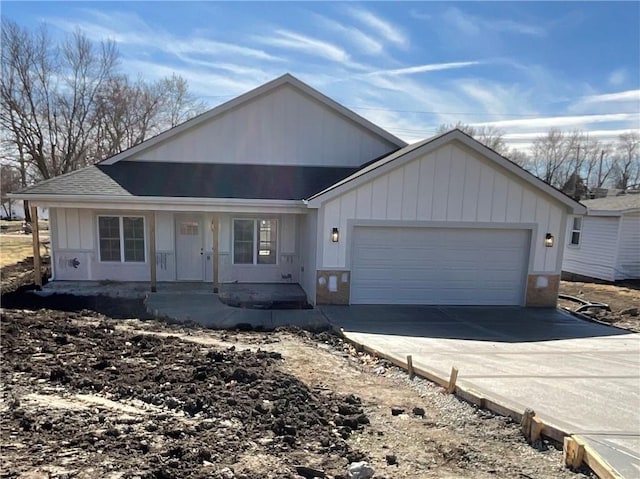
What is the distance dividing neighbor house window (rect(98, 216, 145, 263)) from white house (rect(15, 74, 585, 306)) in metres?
0.04

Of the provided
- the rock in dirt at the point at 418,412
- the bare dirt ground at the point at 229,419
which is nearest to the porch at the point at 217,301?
the bare dirt ground at the point at 229,419

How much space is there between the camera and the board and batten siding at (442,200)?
33.2 feet

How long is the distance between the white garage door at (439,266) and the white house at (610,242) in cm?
758

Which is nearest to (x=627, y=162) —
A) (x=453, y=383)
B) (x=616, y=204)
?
(x=616, y=204)

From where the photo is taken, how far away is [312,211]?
36.1ft

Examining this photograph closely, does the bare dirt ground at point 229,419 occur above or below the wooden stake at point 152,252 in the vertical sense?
below

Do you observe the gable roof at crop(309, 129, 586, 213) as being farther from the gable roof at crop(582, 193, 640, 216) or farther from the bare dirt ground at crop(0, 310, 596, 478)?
the gable roof at crop(582, 193, 640, 216)

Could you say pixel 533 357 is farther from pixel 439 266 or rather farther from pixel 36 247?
pixel 36 247

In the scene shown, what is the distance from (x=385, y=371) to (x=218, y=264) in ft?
23.0

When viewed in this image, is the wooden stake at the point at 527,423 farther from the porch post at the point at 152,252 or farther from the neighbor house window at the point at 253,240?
the porch post at the point at 152,252

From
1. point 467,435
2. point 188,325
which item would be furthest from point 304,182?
point 467,435

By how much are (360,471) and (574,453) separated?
1837 mm

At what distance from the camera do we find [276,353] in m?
6.71

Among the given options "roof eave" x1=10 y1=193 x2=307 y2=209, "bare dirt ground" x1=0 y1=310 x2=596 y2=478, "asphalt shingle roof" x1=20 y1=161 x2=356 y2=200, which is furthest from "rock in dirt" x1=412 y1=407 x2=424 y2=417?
"asphalt shingle roof" x1=20 y1=161 x2=356 y2=200
